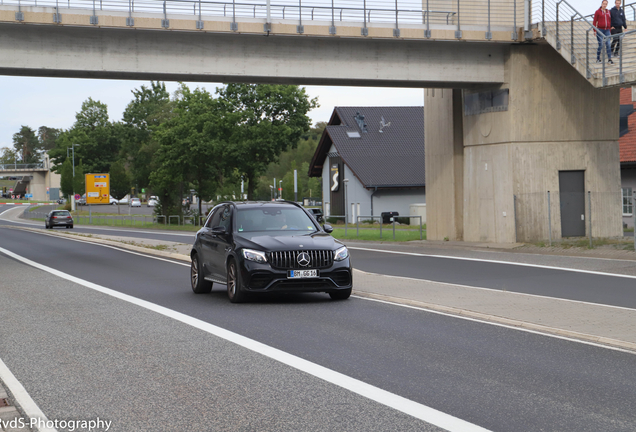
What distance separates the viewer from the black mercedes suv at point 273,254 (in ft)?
39.4

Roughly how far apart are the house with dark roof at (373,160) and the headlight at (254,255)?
47.7 m

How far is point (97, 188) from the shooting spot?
77.2 m

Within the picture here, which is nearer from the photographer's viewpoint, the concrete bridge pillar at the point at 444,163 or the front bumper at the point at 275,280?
the front bumper at the point at 275,280

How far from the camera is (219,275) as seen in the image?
13.3 meters

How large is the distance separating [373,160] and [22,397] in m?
57.9

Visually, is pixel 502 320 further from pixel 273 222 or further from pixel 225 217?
pixel 225 217

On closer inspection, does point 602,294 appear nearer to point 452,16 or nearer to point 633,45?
point 633,45

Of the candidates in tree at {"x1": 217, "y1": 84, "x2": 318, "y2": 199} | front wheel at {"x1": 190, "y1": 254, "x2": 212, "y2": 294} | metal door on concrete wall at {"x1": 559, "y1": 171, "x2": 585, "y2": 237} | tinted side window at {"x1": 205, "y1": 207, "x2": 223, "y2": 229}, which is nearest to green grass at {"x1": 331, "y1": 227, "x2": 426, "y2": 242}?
metal door on concrete wall at {"x1": 559, "y1": 171, "x2": 585, "y2": 237}

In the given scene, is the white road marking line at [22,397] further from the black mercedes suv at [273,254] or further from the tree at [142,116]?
the tree at [142,116]

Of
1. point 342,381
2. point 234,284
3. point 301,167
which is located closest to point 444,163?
point 234,284

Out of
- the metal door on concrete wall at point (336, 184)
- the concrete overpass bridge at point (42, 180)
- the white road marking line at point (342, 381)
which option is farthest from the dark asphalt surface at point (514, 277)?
the concrete overpass bridge at point (42, 180)

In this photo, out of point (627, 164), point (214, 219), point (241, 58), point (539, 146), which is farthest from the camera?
point (627, 164)

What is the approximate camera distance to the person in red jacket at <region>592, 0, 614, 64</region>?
24.5m

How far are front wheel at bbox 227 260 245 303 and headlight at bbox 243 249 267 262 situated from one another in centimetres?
32
